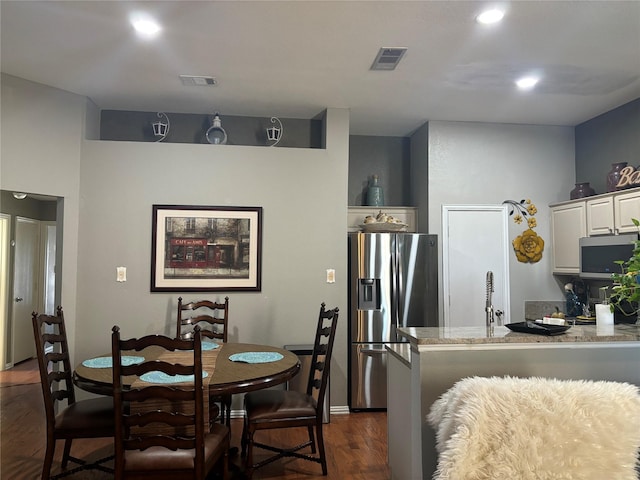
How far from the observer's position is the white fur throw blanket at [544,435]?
1.58 meters

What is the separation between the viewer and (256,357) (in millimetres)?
2957

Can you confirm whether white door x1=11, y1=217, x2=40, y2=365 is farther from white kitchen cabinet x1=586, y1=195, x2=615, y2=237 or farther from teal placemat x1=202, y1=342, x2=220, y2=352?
white kitchen cabinet x1=586, y1=195, x2=615, y2=237

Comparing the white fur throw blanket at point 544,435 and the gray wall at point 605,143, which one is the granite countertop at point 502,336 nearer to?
the white fur throw blanket at point 544,435

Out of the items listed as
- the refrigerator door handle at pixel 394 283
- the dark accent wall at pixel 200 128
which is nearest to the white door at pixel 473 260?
the refrigerator door handle at pixel 394 283

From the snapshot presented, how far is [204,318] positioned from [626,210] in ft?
11.9

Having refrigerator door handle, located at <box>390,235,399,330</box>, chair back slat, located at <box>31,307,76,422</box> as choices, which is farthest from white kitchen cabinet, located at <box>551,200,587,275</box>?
chair back slat, located at <box>31,307,76,422</box>

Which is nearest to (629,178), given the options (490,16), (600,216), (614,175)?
(614,175)

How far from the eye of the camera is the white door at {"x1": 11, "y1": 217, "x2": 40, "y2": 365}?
20.1 feet

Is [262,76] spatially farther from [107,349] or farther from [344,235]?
[107,349]

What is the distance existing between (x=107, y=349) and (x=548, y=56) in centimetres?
424

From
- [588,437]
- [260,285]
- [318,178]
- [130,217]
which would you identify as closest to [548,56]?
[318,178]

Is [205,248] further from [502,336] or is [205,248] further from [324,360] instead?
[502,336]

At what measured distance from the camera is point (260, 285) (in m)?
4.20

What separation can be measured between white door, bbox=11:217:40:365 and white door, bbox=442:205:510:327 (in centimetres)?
561
